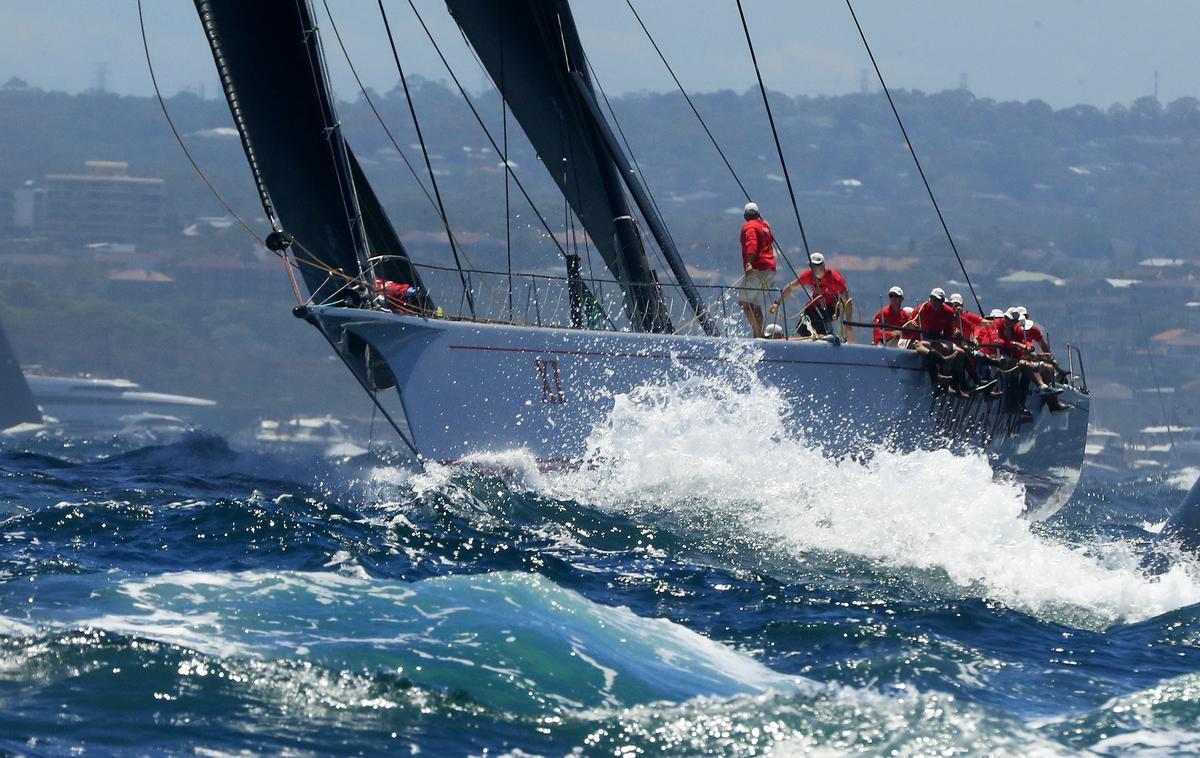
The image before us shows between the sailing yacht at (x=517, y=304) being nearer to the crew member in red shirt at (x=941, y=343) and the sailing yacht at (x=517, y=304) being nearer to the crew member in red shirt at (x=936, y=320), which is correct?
the crew member in red shirt at (x=941, y=343)

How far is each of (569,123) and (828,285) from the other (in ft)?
8.31

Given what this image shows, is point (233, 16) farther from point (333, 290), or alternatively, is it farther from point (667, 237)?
point (667, 237)

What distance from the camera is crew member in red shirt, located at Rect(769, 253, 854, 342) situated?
13805mm

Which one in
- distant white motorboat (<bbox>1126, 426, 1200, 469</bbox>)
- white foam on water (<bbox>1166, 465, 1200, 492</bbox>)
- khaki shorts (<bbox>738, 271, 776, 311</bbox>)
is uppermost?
khaki shorts (<bbox>738, 271, 776, 311</bbox>)

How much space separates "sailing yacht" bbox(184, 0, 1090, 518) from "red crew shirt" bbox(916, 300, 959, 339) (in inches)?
21.8

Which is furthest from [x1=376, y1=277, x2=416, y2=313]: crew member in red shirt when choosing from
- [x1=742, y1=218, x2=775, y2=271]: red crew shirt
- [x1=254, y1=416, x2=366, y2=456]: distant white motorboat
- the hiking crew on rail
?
[x1=254, y1=416, x2=366, y2=456]: distant white motorboat

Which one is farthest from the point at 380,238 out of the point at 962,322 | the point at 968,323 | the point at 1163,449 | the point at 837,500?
the point at 1163,449

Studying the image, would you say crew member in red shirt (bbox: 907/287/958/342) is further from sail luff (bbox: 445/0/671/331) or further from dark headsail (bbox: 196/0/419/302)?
dark headsail (bbox: 196/0/419/302)

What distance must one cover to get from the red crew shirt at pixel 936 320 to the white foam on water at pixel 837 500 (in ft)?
4.95

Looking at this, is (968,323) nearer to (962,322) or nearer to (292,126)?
(962,322)

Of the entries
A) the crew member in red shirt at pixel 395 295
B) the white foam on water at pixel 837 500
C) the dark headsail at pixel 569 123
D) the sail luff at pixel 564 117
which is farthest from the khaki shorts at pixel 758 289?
the crew member in red shirt at pixel 395 295

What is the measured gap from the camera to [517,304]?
12953 mm

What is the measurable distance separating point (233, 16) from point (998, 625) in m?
7.16

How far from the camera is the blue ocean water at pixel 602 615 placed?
19.5 ft
